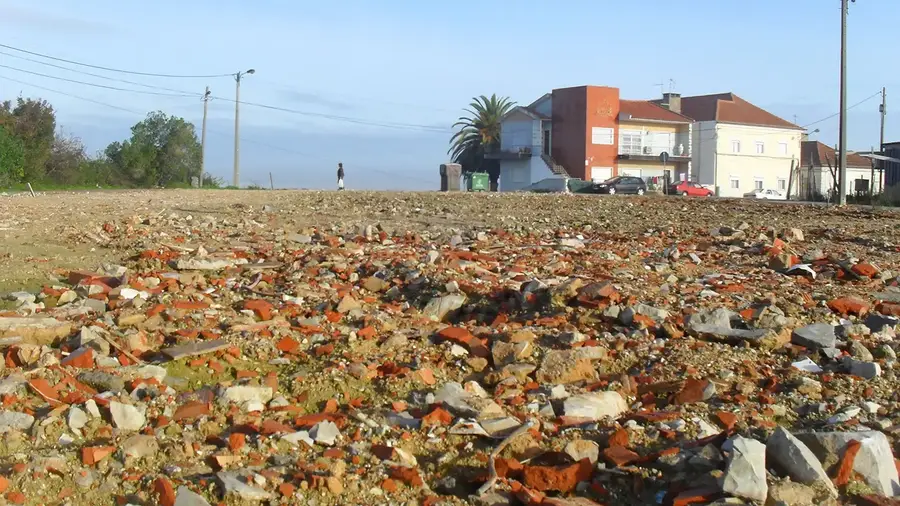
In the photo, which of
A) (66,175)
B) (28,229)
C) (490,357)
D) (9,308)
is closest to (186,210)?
(28,229)

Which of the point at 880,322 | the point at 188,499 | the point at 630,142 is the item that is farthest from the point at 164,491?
the point at 630,142

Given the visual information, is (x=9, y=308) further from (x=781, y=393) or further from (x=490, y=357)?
(x=781, y=393)

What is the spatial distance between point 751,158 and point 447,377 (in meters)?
61.3

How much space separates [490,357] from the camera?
584 centimetres

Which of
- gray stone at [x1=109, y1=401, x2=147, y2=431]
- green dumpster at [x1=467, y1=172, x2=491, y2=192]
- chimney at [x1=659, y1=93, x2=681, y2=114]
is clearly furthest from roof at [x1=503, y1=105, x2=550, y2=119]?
gray stone at [x1=109, y1=401, x2=147, y2=431]

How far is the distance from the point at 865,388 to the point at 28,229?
10.7 meters

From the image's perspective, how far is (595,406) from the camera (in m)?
4.89

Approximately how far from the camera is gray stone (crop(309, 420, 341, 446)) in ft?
14.6

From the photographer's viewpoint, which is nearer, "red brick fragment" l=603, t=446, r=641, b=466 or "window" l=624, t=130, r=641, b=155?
"red brick fragment" l=603, t=446, r=641, b=466

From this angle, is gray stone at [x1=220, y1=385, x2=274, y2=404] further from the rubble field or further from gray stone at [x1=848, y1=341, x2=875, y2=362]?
gray stone at [x1=848, y1=341, x2=875, y2=362]

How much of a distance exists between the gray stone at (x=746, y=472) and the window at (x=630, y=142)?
189 ft

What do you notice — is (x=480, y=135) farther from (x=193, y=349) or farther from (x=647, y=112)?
(x=193, y=349)

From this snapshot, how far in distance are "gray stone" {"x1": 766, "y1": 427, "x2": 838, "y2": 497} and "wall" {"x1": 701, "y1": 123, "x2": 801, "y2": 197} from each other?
59.4 meters

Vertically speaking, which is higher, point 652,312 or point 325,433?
point 652,312
